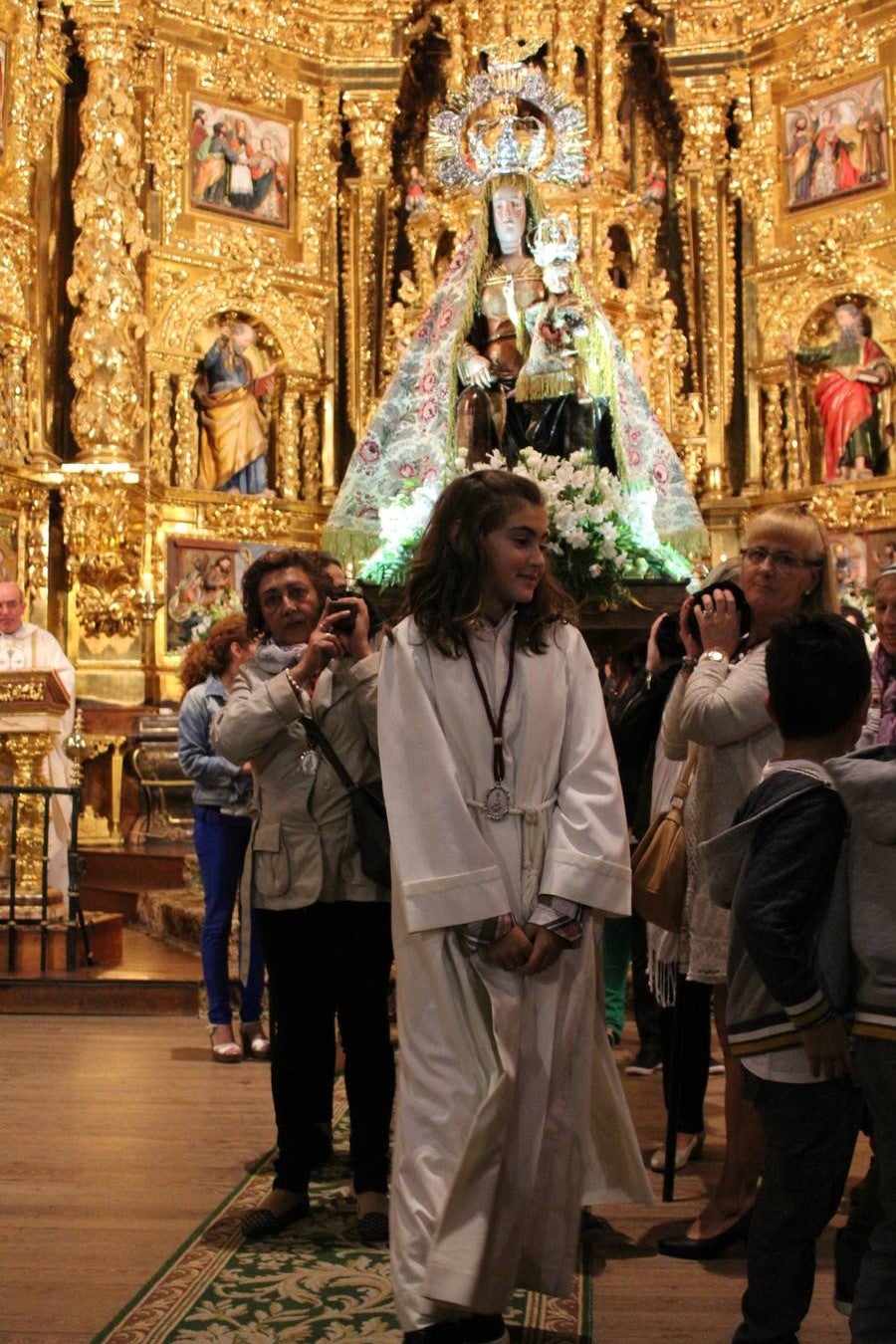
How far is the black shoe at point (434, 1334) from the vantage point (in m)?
2.69

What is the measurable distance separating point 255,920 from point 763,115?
12975mm

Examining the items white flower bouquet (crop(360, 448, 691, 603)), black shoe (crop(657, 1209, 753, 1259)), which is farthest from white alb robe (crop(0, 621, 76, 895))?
black shoe (crop(657, 1209, 753, 1259))

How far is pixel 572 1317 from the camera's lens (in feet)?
10.2

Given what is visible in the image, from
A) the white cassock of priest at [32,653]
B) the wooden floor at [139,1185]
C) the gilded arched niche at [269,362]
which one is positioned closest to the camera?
the wooden floor at [139,1185]

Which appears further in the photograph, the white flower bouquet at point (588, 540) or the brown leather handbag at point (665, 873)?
the white flower bouquet at point (588, 540)

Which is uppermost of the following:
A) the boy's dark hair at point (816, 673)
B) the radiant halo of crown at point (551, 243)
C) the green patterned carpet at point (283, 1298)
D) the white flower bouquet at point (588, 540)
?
the radiant halo of crown at point (551, 243)

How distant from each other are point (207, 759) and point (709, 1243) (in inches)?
116

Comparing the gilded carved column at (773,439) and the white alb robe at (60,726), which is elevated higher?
the gilded carved column at (773,439)

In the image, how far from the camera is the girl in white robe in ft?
8.89

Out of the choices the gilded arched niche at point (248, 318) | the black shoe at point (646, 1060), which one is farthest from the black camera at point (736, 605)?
the gilded arched niche at point (248, 318)

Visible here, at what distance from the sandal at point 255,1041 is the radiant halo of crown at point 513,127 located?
8391mm

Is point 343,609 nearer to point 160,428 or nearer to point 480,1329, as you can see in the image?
point 480,1329

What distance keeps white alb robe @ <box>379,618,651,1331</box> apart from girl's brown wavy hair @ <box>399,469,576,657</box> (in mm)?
41

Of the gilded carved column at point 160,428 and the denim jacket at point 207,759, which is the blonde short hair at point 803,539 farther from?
the gilded carved column at point 160,428
